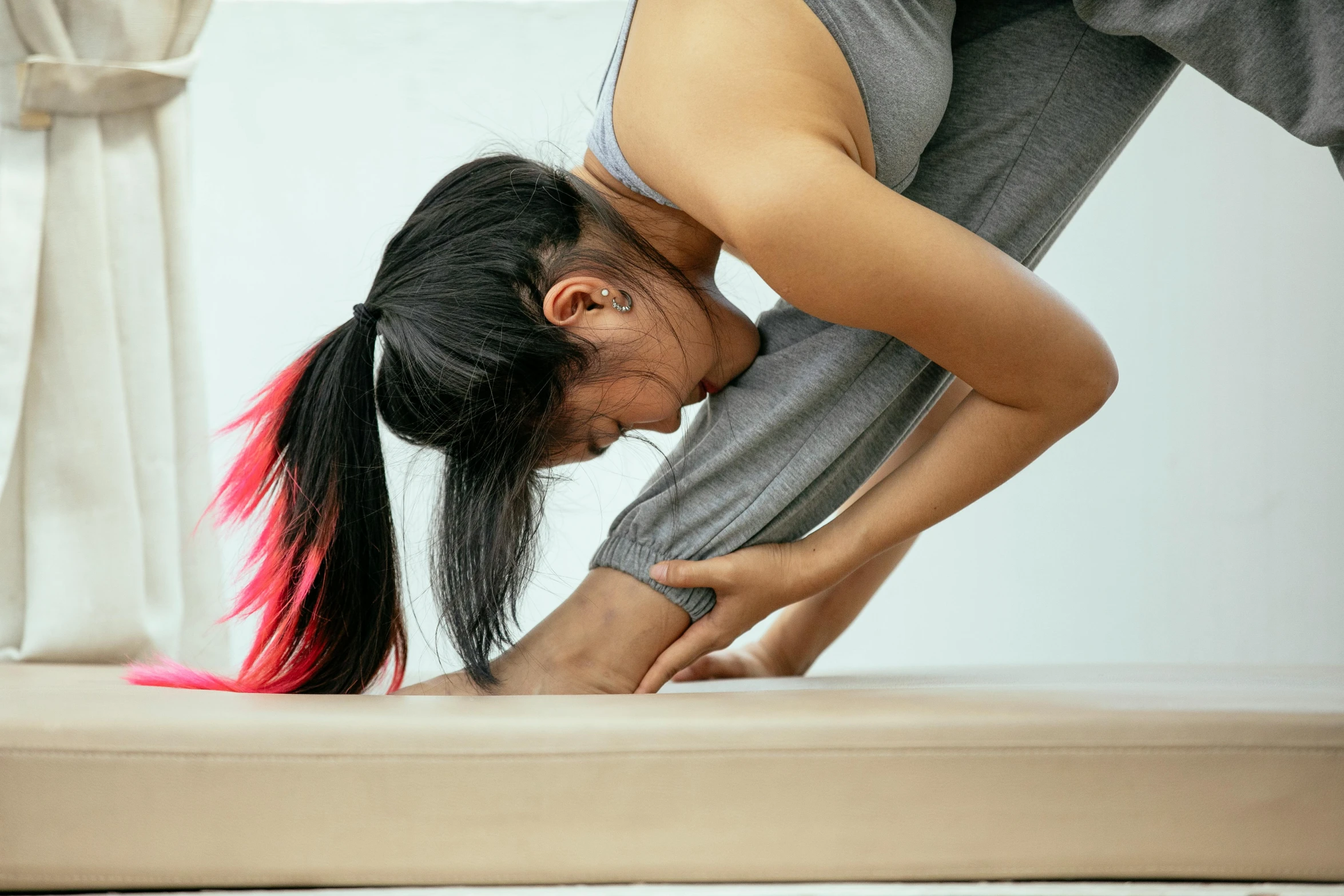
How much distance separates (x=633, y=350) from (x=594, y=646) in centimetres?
29

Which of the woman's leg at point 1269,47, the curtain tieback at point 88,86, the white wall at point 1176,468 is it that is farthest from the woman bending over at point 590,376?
the white wall at point 1176,468

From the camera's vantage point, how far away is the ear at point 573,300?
0.96 m

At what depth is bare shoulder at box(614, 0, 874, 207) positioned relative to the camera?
81 centimetres

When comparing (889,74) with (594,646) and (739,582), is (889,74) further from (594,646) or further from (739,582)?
(594,646)

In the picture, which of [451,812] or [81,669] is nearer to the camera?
[451,812]

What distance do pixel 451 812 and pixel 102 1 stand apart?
1.45 m

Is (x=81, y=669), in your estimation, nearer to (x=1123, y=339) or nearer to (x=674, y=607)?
(x=674, y=607)

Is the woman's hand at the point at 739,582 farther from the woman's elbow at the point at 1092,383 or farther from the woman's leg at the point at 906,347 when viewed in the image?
the woman's elbow at the point at 1092,383

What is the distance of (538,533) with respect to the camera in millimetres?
1021

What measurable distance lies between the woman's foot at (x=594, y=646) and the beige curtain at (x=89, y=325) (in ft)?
2.68

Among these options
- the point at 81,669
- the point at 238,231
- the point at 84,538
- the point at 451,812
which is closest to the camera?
the point at 451,812

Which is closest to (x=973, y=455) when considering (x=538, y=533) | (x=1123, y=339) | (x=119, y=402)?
(x=538, y=533)

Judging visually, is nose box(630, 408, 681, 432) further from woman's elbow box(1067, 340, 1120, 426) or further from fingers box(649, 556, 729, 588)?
woman's elbow box(1067, 340, 1120, 426)

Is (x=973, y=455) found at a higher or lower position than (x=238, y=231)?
higher
